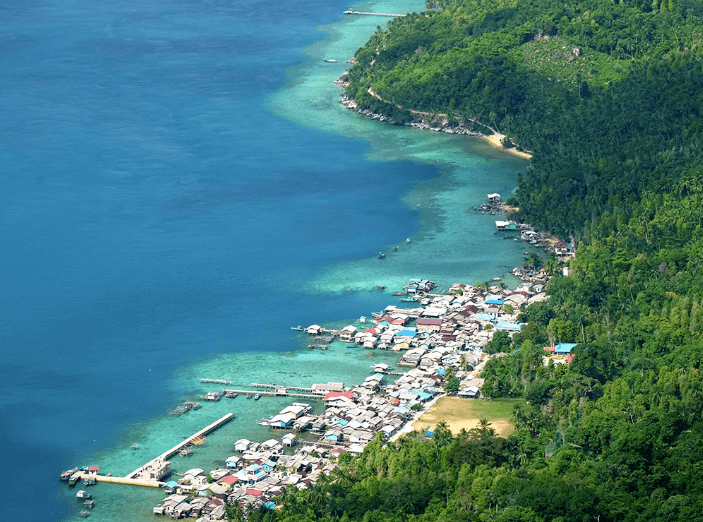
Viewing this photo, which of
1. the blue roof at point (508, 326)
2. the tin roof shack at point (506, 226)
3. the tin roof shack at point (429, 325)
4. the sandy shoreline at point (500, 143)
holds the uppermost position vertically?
the sandy shoreline at point (500, 143)

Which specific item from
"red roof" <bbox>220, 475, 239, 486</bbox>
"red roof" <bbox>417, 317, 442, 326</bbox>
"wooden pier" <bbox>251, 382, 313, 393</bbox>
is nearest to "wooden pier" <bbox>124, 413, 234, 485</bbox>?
"wooden pier" <bbox>251, 382, 313, 393</bbox>

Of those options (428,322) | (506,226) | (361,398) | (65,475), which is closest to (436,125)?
(506,226)

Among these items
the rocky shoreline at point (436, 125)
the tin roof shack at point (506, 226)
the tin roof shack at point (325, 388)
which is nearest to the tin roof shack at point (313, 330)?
the tin roof shack at point (325, 388)

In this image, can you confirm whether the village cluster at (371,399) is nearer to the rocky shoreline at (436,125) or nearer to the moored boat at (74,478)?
the moored boat at (74,478)

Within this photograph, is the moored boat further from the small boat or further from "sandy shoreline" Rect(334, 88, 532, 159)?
"sandy shoreline" Rect(334, 88, 532, 159)

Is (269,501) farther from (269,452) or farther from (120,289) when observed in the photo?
(120,289)
